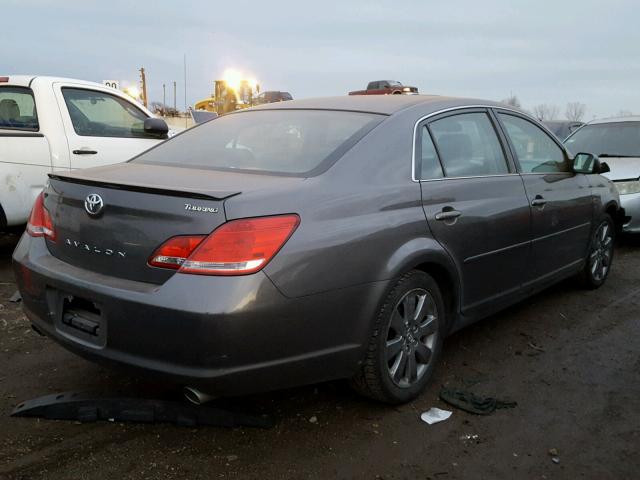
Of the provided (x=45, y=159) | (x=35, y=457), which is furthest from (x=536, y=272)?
(x=45, y=159)

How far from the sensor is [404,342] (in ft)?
10.1

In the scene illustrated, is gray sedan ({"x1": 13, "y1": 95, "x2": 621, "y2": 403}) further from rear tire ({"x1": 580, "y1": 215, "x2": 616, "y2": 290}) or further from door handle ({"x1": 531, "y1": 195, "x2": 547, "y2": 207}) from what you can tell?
rear tire ({"x1": 580, "y1": 215, "x2": 616, "y2": 290})

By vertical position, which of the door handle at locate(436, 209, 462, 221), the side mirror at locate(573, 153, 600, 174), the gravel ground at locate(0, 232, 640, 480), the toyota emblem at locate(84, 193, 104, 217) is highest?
the side mirror at locate(573, 153, 600, 174)

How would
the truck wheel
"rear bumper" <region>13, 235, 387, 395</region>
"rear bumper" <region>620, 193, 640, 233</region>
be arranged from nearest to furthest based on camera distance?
"rear bumper" <region>13, 235, 387, 395</region> < the truck wheel < "rear bumper" <region>620, 193, 640, 233</region>

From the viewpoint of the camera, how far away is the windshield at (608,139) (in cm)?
789

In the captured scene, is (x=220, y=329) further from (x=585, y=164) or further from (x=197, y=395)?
(x=585, y=164)

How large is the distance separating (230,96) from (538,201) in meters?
21.5

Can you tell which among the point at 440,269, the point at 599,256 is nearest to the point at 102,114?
the point at 440,269

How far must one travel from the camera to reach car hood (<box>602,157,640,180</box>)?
23.0 ft

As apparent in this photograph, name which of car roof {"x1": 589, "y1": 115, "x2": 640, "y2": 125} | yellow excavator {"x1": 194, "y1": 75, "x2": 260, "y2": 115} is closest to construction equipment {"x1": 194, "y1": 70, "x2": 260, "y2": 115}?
yellow excavator {"x1": 194, "y1": 75, "x2": 260, "y2": 115}

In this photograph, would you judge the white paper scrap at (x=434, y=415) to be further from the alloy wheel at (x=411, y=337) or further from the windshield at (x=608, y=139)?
the windshield at (x=608, y=139)

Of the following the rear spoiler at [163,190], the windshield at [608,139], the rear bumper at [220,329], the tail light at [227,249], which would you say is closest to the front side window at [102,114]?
the rear spoiler at [163,190]

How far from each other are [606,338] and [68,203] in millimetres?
3599

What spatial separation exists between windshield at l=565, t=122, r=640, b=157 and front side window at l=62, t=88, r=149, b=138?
568 cm
